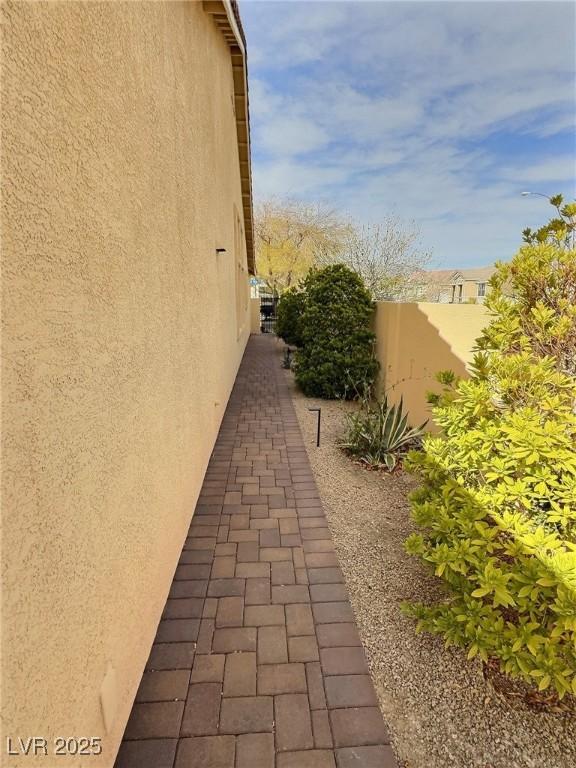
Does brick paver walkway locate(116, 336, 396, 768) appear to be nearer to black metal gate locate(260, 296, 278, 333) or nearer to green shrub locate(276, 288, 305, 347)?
green shrub locate(276, 288, 305, 347)

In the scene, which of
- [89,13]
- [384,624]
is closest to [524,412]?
[384,624]

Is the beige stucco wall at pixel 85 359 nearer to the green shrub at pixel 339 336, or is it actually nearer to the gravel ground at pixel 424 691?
the gravel ground at pixel 424 691

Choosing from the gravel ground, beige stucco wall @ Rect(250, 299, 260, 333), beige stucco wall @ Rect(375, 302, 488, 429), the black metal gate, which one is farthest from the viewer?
the black metal gate

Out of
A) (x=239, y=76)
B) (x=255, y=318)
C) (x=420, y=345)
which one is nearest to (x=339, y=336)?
(x=420, y=345)

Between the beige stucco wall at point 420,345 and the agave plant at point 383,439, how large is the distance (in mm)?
584

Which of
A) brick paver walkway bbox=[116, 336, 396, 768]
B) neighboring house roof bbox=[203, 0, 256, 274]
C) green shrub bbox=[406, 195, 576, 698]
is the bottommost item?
brick paver walkway bbox=[116, 336, 396, 768]

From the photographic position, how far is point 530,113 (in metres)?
11.1

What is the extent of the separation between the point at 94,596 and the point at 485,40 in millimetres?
8935

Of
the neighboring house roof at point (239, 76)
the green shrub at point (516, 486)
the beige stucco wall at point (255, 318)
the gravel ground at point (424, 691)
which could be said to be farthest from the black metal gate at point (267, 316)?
the green shrub at point (516, 486)

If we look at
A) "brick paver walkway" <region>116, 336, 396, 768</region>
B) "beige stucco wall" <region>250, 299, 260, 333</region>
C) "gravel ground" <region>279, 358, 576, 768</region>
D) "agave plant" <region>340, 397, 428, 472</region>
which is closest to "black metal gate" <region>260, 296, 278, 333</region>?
"beige stucco wall" <region>250, 299, 260, 333</region>

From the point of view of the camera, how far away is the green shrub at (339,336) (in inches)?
371

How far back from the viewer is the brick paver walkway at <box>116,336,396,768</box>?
214 cm

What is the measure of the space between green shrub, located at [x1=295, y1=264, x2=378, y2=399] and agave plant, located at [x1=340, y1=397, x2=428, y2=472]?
9.50 feet

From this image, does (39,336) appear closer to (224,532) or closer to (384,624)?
(384,624)
